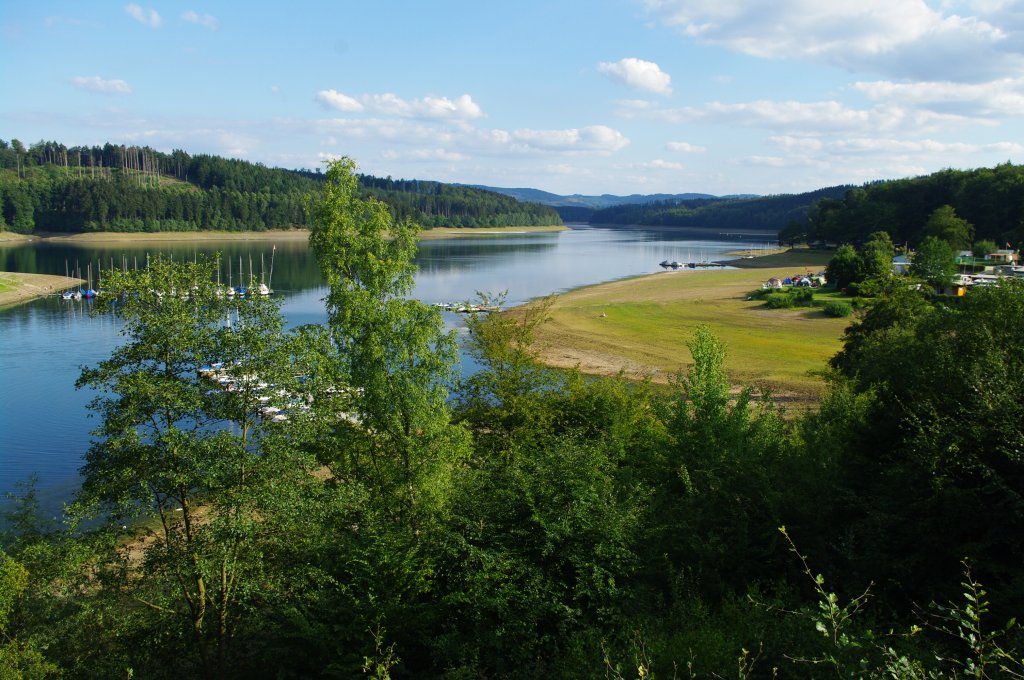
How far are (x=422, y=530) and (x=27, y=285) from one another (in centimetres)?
7787

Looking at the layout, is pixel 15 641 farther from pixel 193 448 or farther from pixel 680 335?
pixel 680 335

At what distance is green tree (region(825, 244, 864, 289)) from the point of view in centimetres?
6906

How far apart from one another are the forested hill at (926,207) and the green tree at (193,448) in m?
104

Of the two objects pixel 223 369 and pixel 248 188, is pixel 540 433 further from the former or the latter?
pixel 248 188

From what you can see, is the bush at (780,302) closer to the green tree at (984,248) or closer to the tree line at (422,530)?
the green tree at (984,248)

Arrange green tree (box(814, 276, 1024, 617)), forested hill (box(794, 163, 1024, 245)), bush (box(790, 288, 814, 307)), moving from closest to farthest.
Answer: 1. green tree (box(814, 276, 1024, 617))
2. bush (box(790, 288, 814, 307))
3. forested hill (box(794, 163, 1024, 245))

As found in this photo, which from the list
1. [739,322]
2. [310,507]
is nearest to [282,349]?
[310,507]

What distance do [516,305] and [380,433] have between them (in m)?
55.8

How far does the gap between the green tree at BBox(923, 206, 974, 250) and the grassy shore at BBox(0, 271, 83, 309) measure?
100 m

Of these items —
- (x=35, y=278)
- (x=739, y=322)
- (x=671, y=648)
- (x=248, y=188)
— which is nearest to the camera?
(x=671, y=648)

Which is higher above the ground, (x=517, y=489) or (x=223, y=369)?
(x=223, y=369)

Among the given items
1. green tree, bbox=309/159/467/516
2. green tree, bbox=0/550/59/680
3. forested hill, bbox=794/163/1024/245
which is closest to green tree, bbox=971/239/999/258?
forested hill, bbox=794/163/1024/245

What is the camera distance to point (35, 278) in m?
80.2

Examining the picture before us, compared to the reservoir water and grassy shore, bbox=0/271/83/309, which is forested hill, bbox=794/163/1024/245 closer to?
the reservoir water
